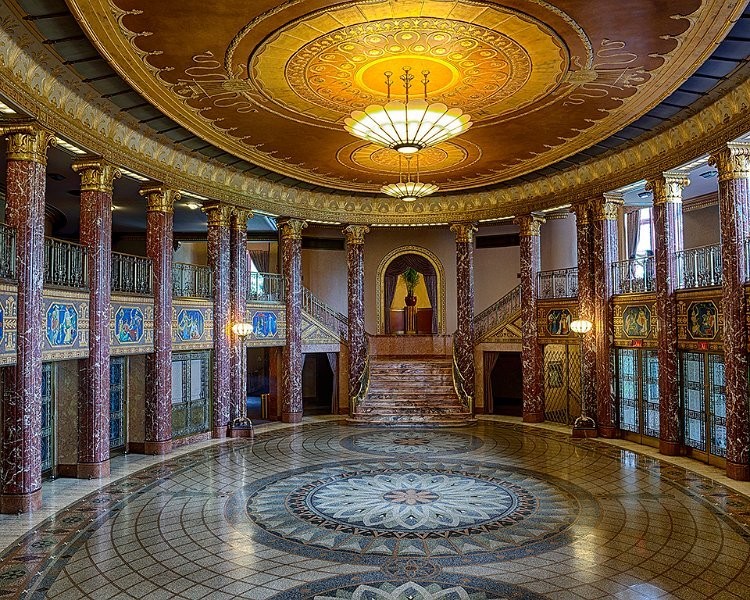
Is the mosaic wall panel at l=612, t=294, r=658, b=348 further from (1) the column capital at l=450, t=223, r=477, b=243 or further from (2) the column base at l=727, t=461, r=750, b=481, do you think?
(1) the column capital at l=450, t=223, r=477, b=243

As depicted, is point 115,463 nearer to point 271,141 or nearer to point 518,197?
point 271,141

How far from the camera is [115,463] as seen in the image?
37.9 ft

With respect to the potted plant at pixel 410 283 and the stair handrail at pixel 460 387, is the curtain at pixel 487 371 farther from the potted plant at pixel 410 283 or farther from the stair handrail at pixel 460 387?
the potted plant at pixel 410 283

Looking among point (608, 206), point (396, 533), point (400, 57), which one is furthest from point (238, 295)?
point (608, 206)

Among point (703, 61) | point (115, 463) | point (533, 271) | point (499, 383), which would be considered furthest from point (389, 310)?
point (703, 61)

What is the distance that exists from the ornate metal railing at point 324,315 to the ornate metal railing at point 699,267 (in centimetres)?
947

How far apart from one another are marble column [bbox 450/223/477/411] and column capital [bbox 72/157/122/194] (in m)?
10.1

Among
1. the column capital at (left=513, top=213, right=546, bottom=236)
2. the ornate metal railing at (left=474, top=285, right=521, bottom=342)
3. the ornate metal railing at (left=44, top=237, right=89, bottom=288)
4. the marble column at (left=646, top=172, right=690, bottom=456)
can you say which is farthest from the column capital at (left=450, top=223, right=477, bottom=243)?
the ornate metal railing at (left=44, top=237, right=89, bottom=288)

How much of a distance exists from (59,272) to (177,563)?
223 inches

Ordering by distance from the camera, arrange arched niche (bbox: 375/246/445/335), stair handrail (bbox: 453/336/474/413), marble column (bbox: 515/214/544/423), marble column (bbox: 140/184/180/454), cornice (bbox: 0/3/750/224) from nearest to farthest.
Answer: cornice (bbox: 0/3/750/224) < marble column (bbox: 140/184/180/454) < marble column (bbox: 515/214/544/423) < stair handrail (bbox: 453/336/474/413) < arched niche (bbox: 375/246/445/335)

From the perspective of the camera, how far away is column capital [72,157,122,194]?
1052 cm

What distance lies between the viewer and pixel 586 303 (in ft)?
48.0

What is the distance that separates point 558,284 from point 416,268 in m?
6.11

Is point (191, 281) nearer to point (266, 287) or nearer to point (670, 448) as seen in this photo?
point (266, 287)
